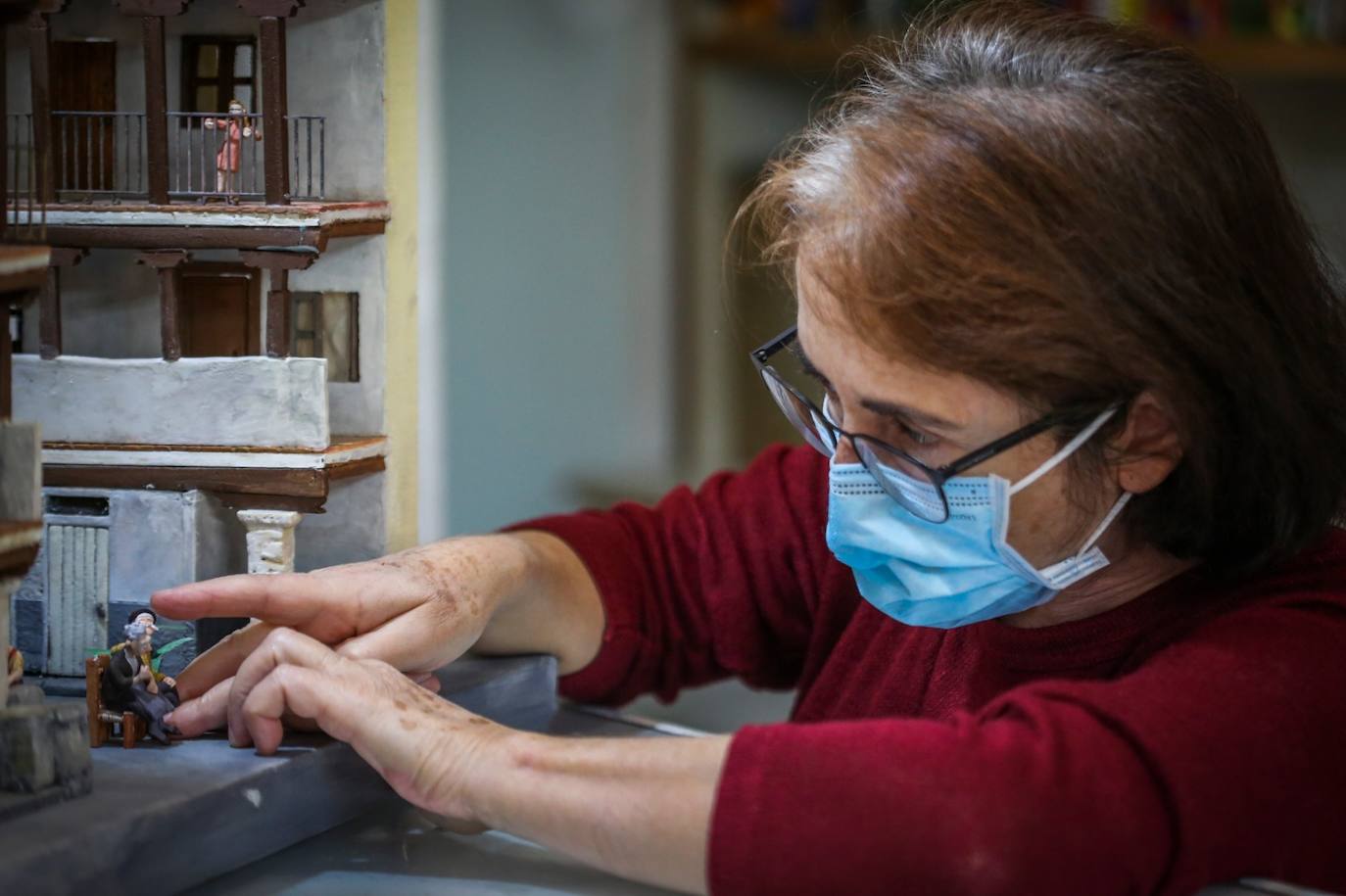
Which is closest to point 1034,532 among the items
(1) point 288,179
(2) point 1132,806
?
(2) point 1132,806

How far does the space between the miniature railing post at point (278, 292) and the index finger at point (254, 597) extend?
0.20m

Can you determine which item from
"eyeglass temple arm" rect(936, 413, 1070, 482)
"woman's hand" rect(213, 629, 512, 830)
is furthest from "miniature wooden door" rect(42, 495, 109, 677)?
"eyeglass temple arm" rect(936, 413, 1070, 482)

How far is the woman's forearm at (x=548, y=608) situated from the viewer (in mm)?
1494

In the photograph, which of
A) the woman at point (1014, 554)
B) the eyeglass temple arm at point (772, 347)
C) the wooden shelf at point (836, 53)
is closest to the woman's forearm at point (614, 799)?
the woman at point (1014, 554)

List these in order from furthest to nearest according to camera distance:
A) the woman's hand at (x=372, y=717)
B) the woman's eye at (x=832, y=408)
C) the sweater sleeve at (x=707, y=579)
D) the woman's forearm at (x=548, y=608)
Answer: the sweater sleeve at (x=707, y=579), the woman's forearm at (x=548, y=608), the woman's eye at (x=832, y=408), the woman's hand at (x=372, y=717)

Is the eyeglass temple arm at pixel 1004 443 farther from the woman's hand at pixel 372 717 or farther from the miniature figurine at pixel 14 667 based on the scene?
the miniature figurine at pixel 14 667

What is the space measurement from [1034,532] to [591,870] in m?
0.46

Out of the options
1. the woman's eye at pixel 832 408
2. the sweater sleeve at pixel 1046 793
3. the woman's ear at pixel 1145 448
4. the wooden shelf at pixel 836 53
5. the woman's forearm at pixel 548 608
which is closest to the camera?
the sweater sleeve at pixel 1046 793

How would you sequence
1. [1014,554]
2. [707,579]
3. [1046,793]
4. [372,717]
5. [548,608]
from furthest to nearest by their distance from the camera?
[707,579] < [548,608] < [1014,554] < [372,717] < [1046,793]

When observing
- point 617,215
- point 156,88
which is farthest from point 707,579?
point 617,215

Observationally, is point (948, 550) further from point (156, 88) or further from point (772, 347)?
point (156, 88)

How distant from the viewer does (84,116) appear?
1253 millimetres

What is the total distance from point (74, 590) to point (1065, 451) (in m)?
0.84

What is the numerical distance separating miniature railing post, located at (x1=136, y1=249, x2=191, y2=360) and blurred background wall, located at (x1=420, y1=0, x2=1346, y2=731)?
5.53ft
